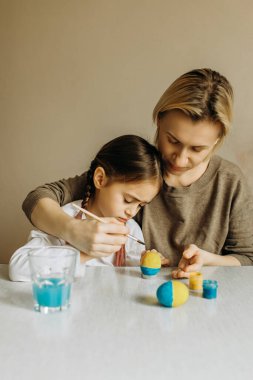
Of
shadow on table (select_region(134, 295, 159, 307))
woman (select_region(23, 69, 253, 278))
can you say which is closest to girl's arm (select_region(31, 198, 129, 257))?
woman (select_region(23, 69, 253, 278))

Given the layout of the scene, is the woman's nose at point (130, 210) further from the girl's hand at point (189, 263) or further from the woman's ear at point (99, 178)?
the girl's hand at point (189, 263)

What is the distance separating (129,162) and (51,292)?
0.56m

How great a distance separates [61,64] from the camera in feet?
6.84

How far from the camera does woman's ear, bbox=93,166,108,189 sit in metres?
1.27

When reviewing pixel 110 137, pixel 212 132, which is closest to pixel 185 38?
pixel 110 137

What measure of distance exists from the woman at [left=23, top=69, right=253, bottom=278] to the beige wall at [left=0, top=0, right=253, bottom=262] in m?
0.68

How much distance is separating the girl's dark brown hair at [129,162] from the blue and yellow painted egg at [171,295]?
0.48 meters

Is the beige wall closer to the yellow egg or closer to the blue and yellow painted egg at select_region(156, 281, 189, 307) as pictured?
the yellow egg

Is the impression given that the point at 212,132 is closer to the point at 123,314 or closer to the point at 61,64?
the point at 123,314

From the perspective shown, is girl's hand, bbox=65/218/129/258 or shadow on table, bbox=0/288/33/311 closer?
shadow on table, bbox=0/288/33/311

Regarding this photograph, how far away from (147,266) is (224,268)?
0.24 m

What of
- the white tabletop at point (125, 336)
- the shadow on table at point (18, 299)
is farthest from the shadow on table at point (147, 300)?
the shadow on table at point (18, 299)

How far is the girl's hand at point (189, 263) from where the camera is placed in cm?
100

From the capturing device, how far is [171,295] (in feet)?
2.60
